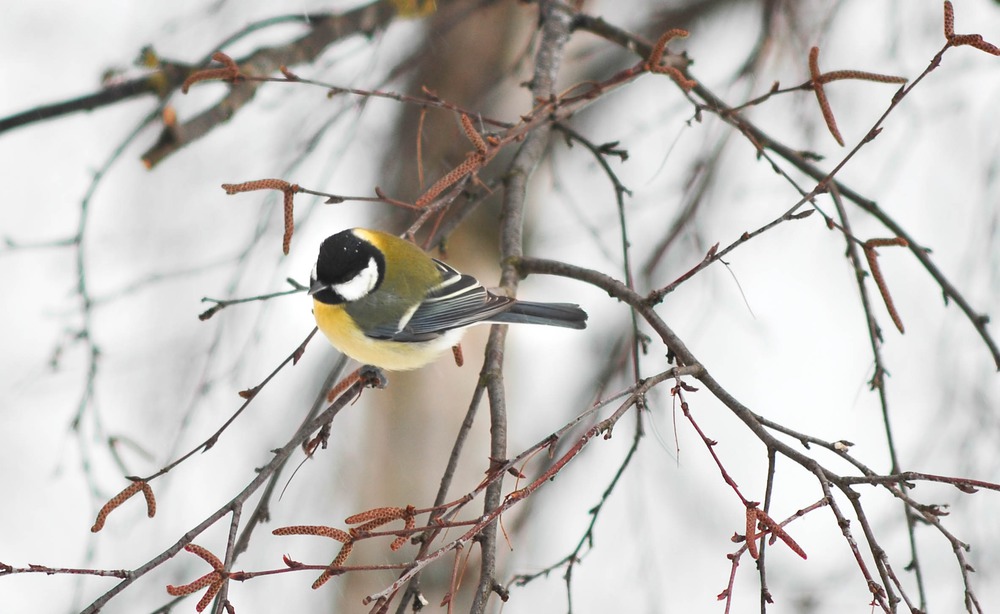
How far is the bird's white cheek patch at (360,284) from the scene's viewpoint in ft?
8.82

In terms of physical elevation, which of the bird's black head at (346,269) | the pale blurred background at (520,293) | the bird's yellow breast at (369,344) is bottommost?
the bird's yellow breast at (369,344)

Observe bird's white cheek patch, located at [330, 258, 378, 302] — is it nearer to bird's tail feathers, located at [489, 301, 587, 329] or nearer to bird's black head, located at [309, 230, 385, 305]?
bird's black head, located at [309, 230, 385, 305]

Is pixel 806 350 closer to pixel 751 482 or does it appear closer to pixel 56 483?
pixel 751 482

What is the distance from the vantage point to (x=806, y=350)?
6574 mm

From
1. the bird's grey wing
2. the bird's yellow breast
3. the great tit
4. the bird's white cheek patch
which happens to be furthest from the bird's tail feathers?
the bird's white cheek patch

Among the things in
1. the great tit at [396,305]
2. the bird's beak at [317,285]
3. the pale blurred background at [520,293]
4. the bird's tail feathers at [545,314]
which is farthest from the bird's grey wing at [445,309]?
the pale blurred background at [520,293]

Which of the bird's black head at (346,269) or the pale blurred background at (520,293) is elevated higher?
the pale blurred background at (520,293)

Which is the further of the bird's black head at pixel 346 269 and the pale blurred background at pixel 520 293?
the pale blurred background at pixel 520 293

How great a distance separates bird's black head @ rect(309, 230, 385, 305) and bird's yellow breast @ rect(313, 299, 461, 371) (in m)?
0.06

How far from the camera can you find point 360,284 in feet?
9.02

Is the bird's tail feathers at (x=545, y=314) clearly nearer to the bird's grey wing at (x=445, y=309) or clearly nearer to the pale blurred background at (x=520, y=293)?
the bird's grey wing at (x=445, y=309)

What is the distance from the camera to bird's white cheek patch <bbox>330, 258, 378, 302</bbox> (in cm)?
269

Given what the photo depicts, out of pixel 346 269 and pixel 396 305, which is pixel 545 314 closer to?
pixel 396 305

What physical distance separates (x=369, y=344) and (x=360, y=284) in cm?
22
